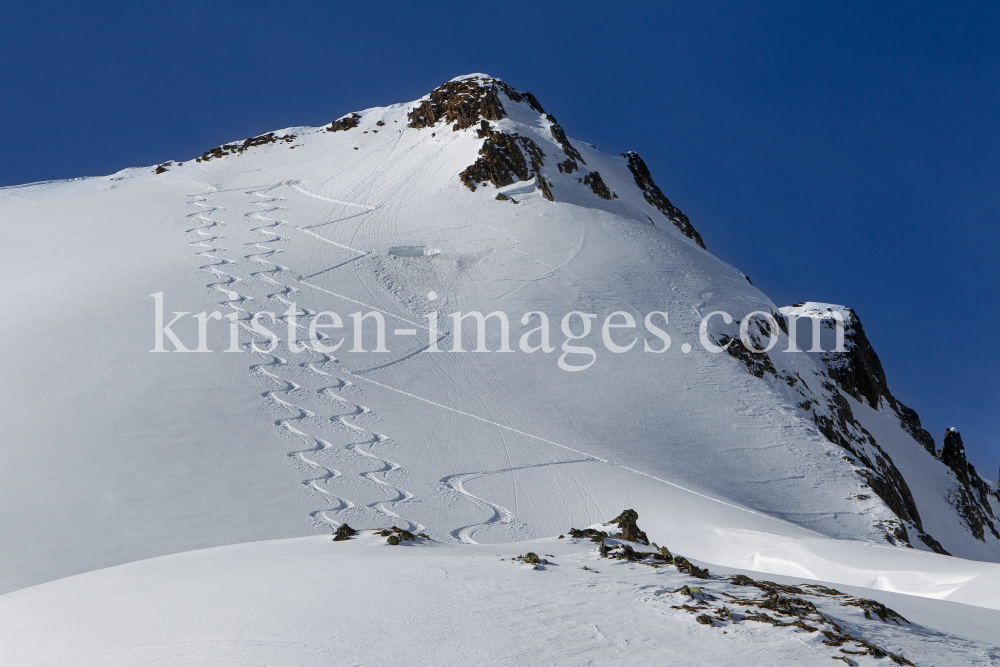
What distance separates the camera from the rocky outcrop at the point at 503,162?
30250 mm

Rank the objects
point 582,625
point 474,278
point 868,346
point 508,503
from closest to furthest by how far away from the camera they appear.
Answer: point 582,625, point 508,503, point 474,278, point 868,346

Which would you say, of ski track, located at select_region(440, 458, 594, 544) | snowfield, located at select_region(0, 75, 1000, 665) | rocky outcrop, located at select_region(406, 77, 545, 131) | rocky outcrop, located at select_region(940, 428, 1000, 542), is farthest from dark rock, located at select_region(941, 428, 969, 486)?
ski track, located at select_region(440, 458, 594, 544)

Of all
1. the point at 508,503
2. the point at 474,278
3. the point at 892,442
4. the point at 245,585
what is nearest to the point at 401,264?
the point at 474,278

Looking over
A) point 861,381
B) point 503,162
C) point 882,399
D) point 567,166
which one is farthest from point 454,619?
point 882,399

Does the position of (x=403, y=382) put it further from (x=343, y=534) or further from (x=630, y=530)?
(x=630, y=530)

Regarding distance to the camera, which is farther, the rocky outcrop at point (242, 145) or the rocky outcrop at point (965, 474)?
the rocky outcrop at point (242, 145)

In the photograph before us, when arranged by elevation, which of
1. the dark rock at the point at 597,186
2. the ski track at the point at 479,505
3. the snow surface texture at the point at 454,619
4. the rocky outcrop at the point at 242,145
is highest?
the rocky outcrop at the point at 242,145

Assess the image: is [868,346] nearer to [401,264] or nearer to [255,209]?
[401,264]

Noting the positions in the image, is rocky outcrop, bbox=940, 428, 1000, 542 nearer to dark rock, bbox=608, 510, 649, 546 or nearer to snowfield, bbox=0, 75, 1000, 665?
snowfield, bbox=0, 75, 1000, 665

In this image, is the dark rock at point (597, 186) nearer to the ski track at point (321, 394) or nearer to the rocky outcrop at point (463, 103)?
the ski track at point (321, 394)

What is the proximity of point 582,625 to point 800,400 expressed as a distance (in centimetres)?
1870

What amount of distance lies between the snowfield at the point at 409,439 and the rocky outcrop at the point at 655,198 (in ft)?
24.0

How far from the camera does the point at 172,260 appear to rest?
22.5 m

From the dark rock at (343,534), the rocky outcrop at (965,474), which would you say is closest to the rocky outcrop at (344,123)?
the rocky outcrop at (965,474)
